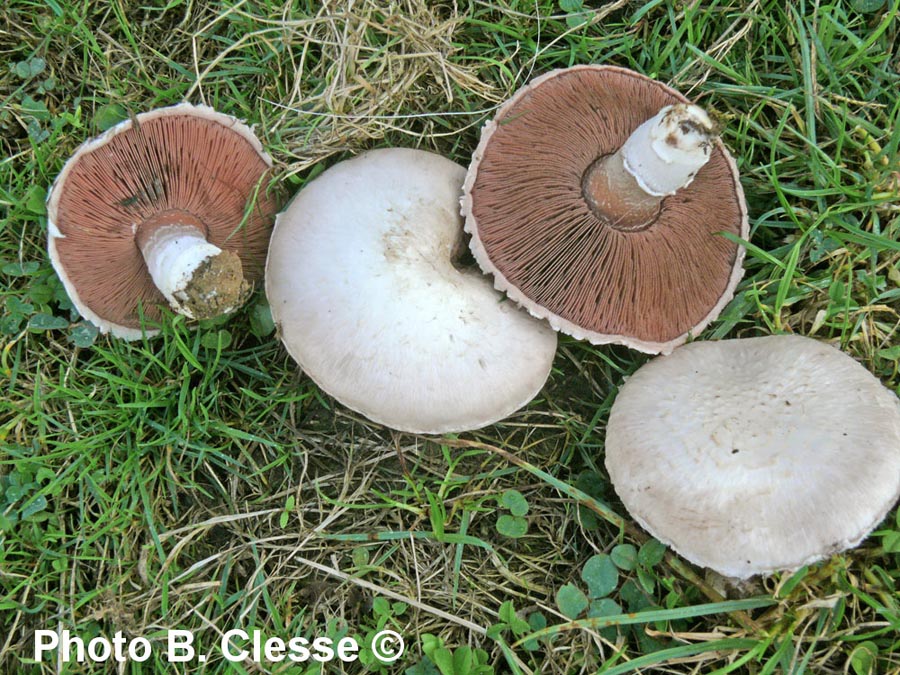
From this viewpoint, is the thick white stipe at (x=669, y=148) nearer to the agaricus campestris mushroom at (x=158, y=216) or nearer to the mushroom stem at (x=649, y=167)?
the mushroom stem at (x=649, y=167)

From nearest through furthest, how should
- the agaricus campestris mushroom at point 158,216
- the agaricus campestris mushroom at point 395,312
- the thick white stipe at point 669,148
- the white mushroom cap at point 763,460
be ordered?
1. the thick white stipe at point 669,148
2. the white mushroom cap at point 763,460
3. the agaricus campestris mushroom at point 395,312
4. the agaricus campestris mushroom at point 158,216

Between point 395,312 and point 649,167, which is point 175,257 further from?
point 649,167

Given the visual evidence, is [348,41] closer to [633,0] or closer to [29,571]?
[633,0]

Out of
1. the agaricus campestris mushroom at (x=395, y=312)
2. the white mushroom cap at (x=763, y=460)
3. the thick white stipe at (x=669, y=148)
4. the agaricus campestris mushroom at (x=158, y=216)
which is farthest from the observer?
the agaricus campestris mushroom at (x=158, y=216)

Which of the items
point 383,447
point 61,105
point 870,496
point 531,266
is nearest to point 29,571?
point 383,447

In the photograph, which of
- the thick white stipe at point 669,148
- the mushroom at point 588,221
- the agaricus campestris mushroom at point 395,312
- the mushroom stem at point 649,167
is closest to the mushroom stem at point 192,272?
the agaricus campestris mushroom at point 395,312

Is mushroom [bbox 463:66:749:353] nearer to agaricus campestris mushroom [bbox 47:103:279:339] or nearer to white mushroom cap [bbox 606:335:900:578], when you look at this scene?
white mushroom cap [bbox 606:335:900:578]
